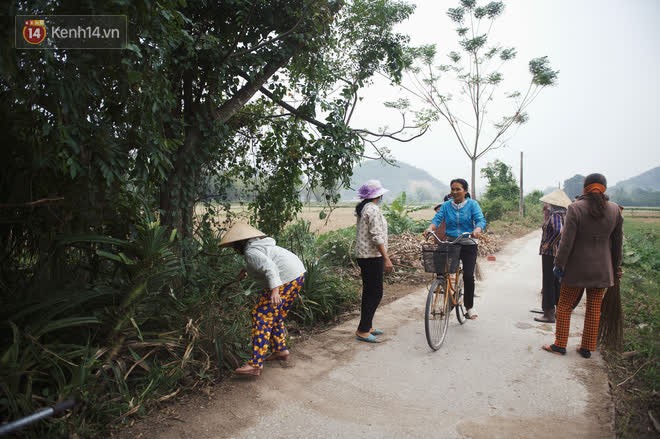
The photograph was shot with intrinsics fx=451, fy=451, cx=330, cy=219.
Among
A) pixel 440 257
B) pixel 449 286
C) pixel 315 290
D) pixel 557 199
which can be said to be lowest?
pixel 315 290

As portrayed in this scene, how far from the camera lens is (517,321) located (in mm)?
6215

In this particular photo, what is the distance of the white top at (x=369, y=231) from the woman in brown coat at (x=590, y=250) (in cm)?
189

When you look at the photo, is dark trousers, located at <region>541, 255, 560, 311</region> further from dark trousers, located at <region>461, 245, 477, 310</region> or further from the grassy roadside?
dark trousers, located at <region>461, 245, 477, 310</region>

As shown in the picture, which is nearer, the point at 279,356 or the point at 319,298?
the point at 279,356

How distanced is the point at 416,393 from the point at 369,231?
1754mm

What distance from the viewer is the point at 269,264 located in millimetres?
4035

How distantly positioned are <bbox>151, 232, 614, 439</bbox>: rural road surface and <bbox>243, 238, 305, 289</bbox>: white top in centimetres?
94

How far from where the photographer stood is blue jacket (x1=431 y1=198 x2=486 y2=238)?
5621 millimetres

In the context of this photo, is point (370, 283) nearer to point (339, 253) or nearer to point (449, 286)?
point (449, 286)

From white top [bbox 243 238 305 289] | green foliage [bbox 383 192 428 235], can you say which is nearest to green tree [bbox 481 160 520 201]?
green foliage [bbox 383 192 428 235]

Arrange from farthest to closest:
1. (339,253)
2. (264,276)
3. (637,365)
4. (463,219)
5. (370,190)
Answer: (339,253)
(463,219)
(370,190)
(637,365)
(264,276)

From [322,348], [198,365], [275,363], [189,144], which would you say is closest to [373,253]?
[322,348]

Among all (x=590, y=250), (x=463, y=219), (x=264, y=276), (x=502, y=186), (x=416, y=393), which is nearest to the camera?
(x=416, y=393)

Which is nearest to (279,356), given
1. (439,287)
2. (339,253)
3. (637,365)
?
(439,287)
